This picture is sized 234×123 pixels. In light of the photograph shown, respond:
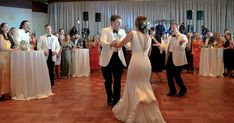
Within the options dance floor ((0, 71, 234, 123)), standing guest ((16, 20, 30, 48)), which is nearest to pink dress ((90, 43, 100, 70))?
dance floor ((0, 71, 234, 123))

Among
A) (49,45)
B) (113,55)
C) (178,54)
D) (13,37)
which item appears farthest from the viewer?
(49,45)

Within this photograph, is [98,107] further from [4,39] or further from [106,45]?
[4,39]

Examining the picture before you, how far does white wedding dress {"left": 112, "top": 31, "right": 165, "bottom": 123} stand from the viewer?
13.5ft

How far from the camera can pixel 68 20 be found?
1598cm

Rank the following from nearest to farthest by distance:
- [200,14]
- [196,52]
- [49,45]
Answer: [49,45], [196,52], [200,14]

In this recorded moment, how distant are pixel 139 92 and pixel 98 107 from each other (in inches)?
51.0

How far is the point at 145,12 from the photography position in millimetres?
15727

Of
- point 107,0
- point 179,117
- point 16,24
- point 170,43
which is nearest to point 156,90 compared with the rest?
point 170,43

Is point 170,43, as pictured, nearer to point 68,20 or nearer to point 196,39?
point 196,39

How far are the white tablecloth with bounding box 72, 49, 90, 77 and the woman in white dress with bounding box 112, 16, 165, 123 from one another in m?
5.59

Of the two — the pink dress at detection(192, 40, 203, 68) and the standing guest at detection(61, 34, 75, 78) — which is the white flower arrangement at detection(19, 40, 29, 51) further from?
the pink dress at detection(192, 40, 203, 68)

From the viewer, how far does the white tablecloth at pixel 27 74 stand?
5973mm

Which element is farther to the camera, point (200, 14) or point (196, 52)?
point (200, 14)

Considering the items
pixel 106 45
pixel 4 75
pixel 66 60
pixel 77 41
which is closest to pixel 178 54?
pixel 106 45
